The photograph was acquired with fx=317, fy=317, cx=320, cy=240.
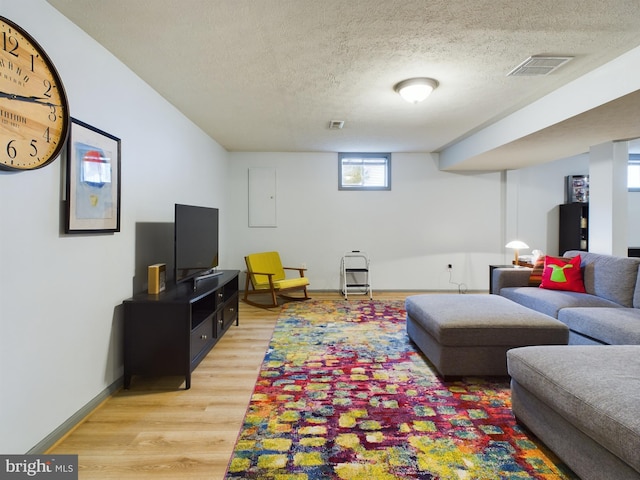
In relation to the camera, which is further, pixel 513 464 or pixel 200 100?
pixel 200 100

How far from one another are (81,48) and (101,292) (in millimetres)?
1517

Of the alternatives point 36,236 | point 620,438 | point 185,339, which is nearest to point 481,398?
point 620,438

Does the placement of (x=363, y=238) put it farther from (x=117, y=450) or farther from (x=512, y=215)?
(x=117, y=450)

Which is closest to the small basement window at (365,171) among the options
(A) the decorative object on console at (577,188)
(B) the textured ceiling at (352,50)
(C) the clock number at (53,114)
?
(B) the textured ceiling at (352,50)

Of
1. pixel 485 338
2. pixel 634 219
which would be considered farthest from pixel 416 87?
pixel 634 219

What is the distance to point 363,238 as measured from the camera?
18.1 feet

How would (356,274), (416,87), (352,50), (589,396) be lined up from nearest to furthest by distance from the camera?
(589,396) → (352,50) → (416,87) → (356,274)

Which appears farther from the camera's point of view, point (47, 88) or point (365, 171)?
point (365, 171)

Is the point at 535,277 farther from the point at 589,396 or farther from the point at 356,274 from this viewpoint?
the point at 589,396

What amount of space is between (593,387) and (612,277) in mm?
2391

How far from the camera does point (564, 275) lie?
3393mm

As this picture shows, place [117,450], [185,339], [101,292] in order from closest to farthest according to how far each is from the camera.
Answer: [117,450], [101,292], [185,339]

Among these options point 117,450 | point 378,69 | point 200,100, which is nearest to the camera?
point 117,450

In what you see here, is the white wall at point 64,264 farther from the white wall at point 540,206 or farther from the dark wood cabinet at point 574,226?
the dark wood cabinet at point 574,226
